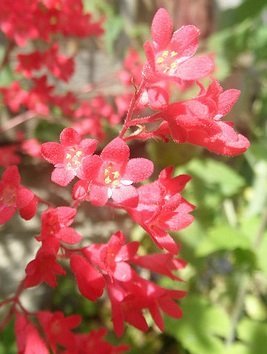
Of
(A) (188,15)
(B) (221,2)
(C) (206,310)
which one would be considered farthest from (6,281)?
(B) (221,2)

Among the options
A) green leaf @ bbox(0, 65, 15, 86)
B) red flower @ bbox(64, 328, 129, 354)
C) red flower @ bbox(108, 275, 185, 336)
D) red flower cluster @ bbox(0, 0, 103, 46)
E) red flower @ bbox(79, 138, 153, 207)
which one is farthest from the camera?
green leaf @ bbox(0, 65, 15, 86)

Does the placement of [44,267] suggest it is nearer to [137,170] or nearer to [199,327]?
[137,170]

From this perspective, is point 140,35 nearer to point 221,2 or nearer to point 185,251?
point 221,2

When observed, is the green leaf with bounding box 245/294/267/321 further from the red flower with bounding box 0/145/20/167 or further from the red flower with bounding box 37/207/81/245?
the red flower with bounding box 37/207/81/245

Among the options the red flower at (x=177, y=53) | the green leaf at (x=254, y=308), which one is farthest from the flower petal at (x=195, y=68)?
the green leaf at (x=254, y=308)

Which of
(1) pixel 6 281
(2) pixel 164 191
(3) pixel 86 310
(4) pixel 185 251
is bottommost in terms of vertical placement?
(3) pixel 86 310

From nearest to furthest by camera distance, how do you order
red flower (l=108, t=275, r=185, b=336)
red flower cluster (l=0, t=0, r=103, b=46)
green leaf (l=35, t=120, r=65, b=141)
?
red flower (l=108, t=275, r=185, b=336)
red flower cluster (l=0, t=0, r=103, b=46)
green leaf (l=35, t=120, r=65, b=141)

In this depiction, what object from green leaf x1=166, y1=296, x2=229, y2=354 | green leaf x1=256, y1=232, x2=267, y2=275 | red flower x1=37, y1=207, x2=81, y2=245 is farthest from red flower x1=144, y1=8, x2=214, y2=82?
green leaf x1=166, y1=296, x2=229, y2=354
